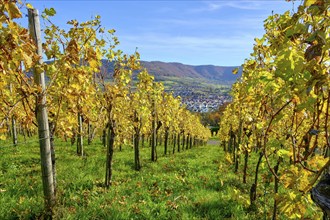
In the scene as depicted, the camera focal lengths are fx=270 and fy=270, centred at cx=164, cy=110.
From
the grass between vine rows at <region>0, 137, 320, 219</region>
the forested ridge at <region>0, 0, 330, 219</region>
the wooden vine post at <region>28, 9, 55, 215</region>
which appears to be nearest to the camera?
the forested ridge at <region>0, 0, 330, 219</region>

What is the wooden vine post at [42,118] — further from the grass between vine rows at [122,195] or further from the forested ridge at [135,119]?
the grass between vine rows at [122,195]

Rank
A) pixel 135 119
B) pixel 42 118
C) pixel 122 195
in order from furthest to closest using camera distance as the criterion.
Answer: pixel 135 119, pixel 122 195, pixel 42 118

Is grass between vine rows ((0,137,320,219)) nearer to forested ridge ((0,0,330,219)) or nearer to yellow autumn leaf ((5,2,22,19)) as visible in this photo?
forested ridge ((0,0,330,219))

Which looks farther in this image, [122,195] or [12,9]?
[122,195]

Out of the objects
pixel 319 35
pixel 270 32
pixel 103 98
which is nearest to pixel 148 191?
pixel 103 98

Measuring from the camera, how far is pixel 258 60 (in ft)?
18.8

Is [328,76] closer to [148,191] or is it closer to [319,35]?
[319,35]

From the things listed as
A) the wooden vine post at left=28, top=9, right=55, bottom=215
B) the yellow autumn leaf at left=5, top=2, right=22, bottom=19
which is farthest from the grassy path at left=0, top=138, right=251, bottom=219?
the yellow autumn leaf at left=5, top=2, right=22, bottom=19

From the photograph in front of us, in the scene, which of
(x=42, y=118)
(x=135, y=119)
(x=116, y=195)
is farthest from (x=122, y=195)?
(x=135, y=119)

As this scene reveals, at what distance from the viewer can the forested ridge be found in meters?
2.24

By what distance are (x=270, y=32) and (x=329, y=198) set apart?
12.7ft

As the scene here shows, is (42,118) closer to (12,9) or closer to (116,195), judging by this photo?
(12,9)

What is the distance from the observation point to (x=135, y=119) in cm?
1413

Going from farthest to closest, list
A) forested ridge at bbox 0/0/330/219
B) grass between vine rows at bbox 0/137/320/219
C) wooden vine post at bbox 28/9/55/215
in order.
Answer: grass between vine rows at bbox 0/137/320/219 → wooden vine post at bbox 28/9/55/215 → forested ridge at bbox 0/0/330/219
